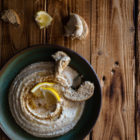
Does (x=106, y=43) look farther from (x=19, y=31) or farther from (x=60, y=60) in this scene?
(x=19, y=31)

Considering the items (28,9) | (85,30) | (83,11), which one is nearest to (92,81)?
(85,30)

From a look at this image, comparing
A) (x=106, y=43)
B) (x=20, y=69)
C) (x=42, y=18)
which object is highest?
(x=42, y=18)

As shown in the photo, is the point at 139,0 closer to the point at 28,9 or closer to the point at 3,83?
the point at 28,9

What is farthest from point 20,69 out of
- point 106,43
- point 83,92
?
point 106,43

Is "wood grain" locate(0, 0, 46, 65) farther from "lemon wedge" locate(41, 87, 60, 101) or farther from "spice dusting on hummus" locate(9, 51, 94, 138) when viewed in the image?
"lemon wedge" locate(41, 87, 60, 101)

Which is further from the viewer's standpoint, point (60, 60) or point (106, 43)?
point (106, 43)

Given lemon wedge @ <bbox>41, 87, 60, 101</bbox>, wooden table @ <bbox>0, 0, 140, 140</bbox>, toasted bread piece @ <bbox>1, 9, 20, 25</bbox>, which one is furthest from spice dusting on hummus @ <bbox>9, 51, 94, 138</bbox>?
toasted bread piece @ <bbox>1, 9, 20, 25</bbox>
